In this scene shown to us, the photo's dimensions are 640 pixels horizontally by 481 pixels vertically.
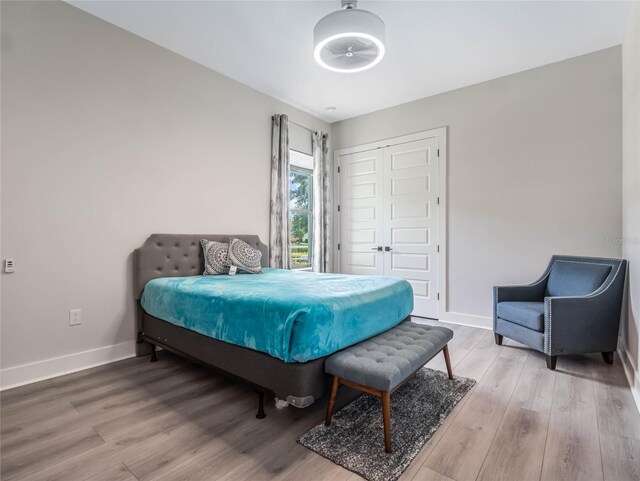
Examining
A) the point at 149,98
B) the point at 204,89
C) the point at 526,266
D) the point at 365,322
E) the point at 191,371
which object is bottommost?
the point at 191,371

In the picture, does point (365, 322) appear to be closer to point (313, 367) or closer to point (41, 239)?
point (313, 367)

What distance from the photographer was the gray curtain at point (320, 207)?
4871 millimetres

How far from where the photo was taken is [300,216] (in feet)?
15.8

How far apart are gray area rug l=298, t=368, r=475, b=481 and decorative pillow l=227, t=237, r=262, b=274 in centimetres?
172

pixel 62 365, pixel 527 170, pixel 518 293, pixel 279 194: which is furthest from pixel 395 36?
pixel 62 365

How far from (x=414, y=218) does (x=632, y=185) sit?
223 centimetres

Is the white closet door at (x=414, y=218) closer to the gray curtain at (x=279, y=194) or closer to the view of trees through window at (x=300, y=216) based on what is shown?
the view of trees through window at (x=300, y=216)

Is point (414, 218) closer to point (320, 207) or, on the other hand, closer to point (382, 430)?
point (320, 207)

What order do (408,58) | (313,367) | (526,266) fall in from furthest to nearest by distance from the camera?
(526,266)
(408,58)
(313,367)

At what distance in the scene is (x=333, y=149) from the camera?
5.26m

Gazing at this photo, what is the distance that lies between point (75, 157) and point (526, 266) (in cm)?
447

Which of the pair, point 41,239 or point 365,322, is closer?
point 365,322

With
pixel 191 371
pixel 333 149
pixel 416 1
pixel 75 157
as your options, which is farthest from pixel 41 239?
pixel 333 149

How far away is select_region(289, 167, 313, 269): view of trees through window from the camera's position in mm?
4703
